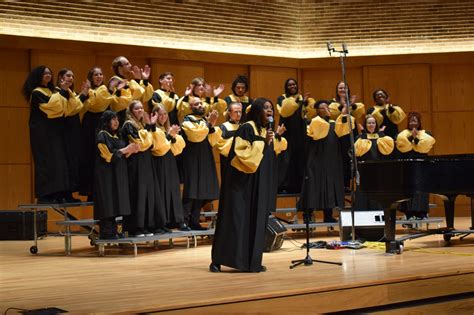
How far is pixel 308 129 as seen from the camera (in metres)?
9.68

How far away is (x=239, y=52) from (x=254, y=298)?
8.02 metres

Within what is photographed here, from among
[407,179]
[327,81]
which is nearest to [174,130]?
[407,179]

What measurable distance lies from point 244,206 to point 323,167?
134 inches

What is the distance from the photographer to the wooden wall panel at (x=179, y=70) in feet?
37.8

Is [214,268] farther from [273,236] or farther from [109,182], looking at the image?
[109,182]

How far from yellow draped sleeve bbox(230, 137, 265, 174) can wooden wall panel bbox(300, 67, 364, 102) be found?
679cm

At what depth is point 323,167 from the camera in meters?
9.66

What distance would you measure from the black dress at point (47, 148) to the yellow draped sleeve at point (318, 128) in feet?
9.73

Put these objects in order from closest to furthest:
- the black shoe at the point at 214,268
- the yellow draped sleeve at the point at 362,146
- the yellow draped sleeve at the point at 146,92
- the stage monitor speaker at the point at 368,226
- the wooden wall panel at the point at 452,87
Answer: the black shoe at the point at 214,268
the stage monitor speaker at the point at 368,226
the yellow draped sleeve at the point at 146,92
the yellow draped sleeve at the point at 362,146
the wooden wall panel at the point at 452,87

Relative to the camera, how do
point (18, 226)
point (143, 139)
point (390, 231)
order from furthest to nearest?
1. point (18, 226)
2. point (143, 139)
3. point (390, 231)

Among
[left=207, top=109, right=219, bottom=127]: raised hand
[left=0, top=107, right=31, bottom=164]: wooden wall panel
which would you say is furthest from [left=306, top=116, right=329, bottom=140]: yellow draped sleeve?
[left=0, top=107, right=31, bottom=164]: wooden wall panel

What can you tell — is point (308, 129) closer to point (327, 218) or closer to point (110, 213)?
point (327, 218)

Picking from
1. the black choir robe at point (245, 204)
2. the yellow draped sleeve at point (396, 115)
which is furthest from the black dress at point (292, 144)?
the black choir robe at point (245, 204)

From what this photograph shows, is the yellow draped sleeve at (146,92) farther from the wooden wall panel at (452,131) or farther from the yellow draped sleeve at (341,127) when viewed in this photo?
the wooden wall panel at (452,131)
